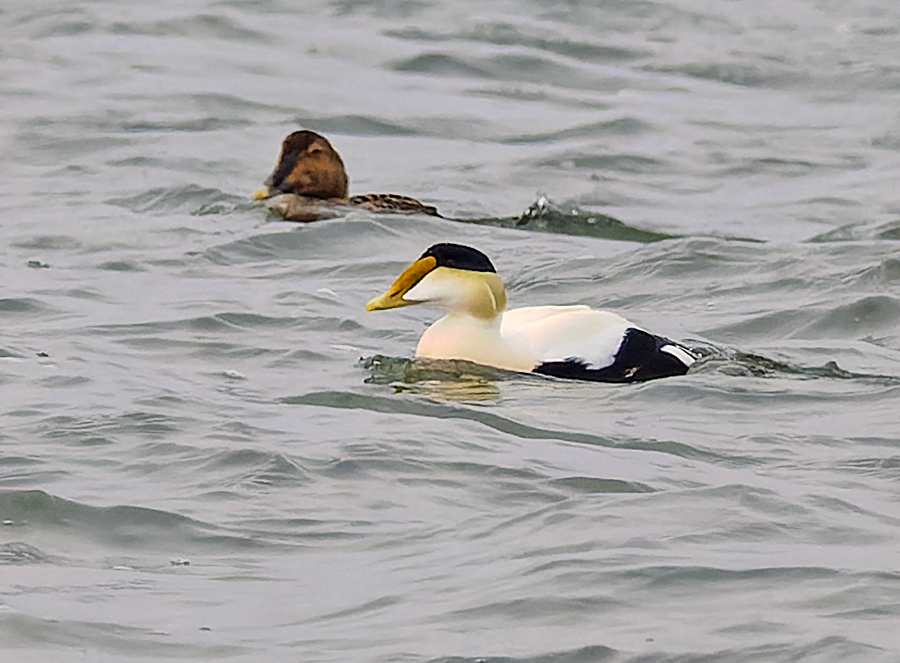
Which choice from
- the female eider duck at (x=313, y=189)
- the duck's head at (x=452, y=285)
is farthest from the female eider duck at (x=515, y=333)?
the female eider duck at (x=313, y=189)

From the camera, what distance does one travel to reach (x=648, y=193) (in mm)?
13516

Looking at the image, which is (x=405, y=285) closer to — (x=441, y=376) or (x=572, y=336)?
(x=441, y=376)

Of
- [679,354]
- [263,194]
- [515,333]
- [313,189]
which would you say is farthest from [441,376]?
[263,194]

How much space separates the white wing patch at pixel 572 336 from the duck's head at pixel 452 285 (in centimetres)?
14

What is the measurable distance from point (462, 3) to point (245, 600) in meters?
17.0

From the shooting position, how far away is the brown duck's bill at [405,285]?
25.8 ft

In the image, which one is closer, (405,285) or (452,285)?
(452,285)

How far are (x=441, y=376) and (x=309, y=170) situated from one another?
4563mm

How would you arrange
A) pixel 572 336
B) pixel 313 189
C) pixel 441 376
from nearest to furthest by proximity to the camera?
pixel 572 336 < pixel 441 376 < pixel 313 189

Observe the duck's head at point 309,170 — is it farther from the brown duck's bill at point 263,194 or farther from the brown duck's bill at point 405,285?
the brown duck's bill at point 405,285

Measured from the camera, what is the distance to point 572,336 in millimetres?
7551

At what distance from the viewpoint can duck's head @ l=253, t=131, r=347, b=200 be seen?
12.0 meters

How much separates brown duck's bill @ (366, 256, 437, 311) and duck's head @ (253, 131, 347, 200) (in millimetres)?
4177

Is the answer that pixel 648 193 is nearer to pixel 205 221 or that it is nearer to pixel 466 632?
pixel 205 221
